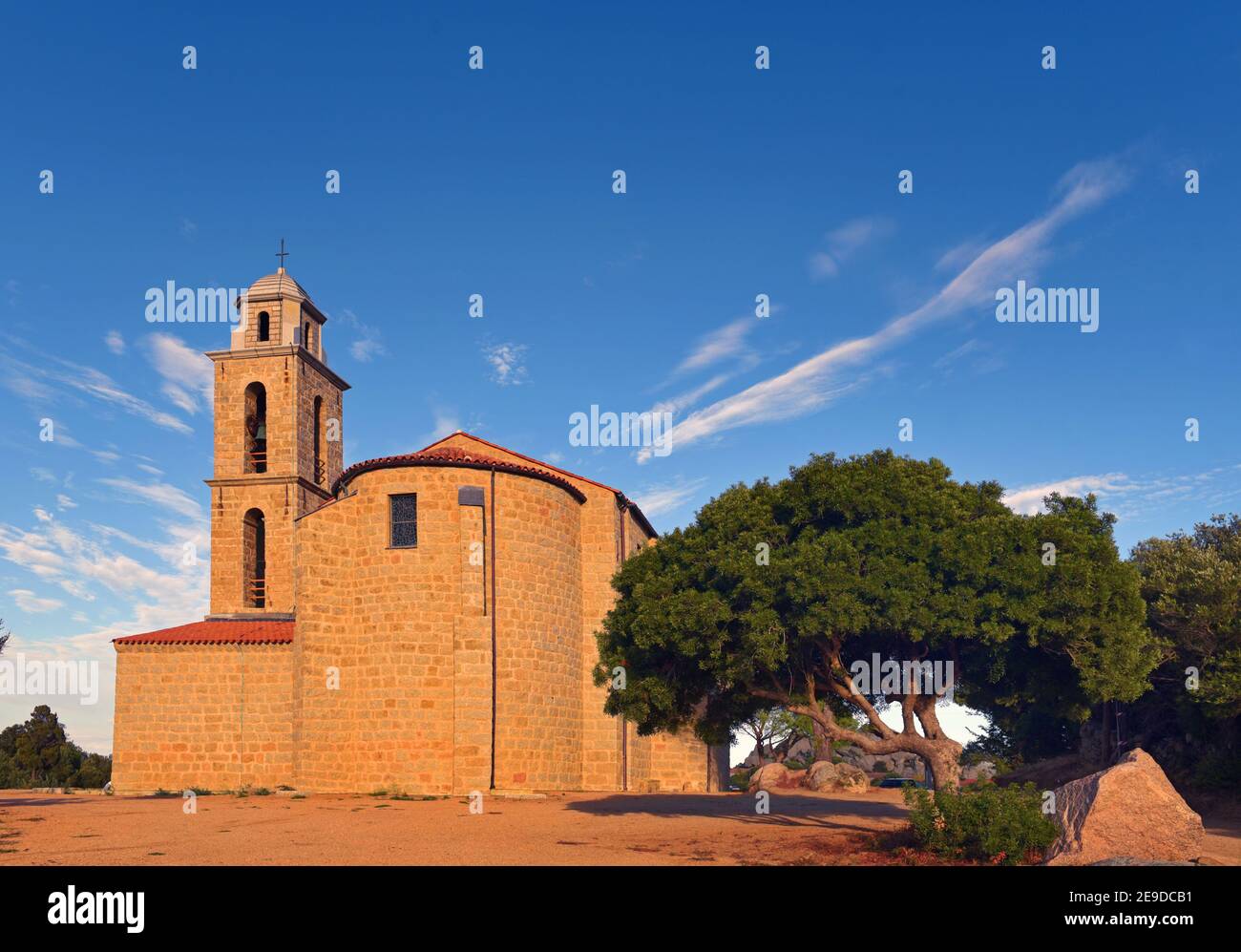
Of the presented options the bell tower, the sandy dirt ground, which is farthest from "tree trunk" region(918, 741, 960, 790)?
the bell tower

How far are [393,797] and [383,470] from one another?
1100 centimetres

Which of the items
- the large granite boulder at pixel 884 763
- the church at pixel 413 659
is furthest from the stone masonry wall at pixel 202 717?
the large granite boulder at pixel 884 763

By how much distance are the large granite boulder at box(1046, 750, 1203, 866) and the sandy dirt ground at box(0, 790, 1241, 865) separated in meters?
0.82

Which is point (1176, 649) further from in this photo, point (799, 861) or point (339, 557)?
point (339, 557)

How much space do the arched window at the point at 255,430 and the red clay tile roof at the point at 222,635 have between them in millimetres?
9214

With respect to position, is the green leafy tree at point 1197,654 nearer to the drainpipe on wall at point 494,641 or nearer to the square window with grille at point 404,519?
the drainpipe on wall at point 494,641

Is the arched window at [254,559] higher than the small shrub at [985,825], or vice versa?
the arched window at [254,559]

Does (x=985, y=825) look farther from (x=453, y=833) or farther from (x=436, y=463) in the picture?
(x=436, y=463)

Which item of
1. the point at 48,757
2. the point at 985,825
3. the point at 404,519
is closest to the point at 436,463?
the point at 404,519

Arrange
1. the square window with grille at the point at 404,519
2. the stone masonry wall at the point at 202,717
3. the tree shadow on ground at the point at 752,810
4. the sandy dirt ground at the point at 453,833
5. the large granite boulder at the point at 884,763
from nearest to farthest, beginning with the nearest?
the sandy dirt ground at the point at 453,833, the tree shadow on ground at the point at 752,810, the square window with grille at the point at 404,519, the stone masonry wall at the point at 202,717, the large granite boulder at the point at 884,763

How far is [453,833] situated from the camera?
2338 centimetres

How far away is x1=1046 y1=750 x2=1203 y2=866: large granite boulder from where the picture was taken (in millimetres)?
16328

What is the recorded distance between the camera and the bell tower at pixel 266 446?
152 feet
